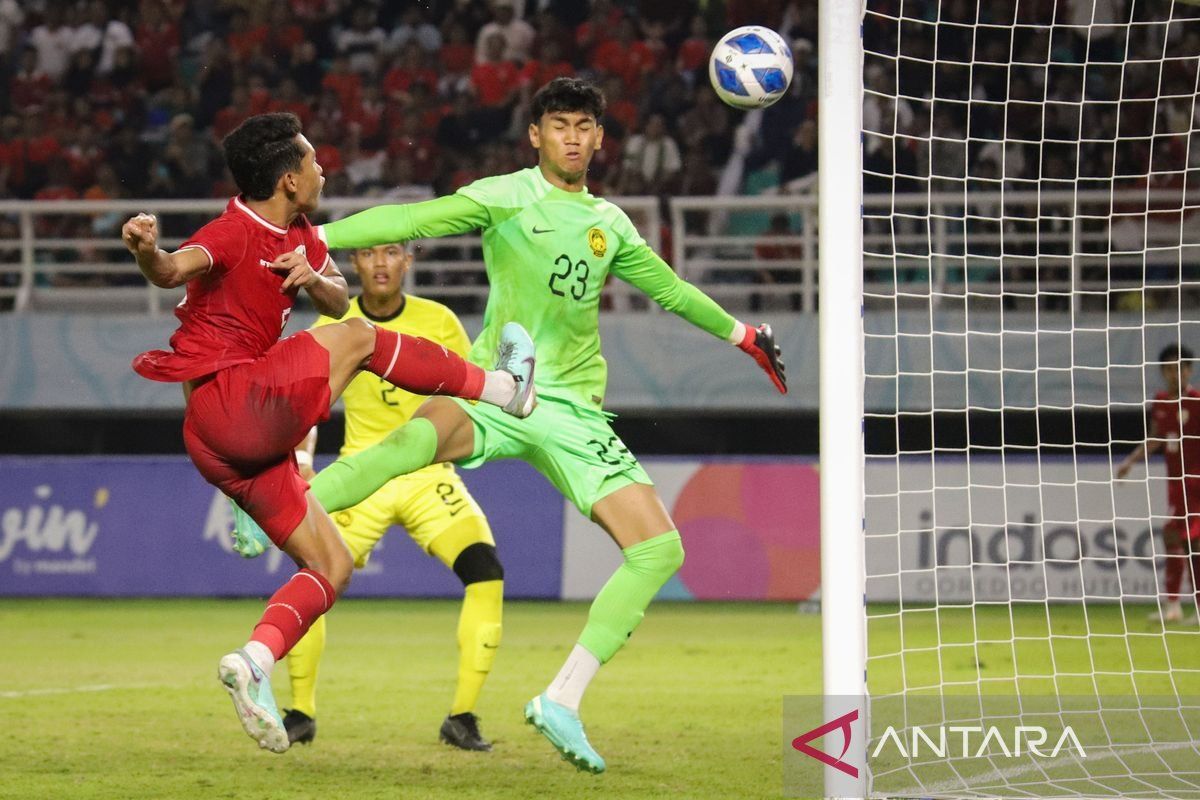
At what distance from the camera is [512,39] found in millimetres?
16062

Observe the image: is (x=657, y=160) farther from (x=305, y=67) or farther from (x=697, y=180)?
(x=305, y=67)

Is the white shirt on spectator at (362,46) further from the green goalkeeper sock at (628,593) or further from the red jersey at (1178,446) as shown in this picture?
the green goalkeeper sock at (628,593)

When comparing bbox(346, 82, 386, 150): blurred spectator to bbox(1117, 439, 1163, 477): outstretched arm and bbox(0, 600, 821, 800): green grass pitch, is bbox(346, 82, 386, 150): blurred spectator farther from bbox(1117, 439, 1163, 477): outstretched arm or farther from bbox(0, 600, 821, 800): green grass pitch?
bbox(1117, 439, 1163, 477): outstretched arm

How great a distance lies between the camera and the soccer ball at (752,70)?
601cm

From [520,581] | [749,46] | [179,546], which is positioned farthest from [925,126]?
[749,46]

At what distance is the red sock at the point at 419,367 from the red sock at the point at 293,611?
70 cm

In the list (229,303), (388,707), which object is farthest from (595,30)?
(229,303)

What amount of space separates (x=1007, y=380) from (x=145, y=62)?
950 centimetres

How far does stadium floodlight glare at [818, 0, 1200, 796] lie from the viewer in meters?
8.27

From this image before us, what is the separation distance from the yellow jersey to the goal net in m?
3.09

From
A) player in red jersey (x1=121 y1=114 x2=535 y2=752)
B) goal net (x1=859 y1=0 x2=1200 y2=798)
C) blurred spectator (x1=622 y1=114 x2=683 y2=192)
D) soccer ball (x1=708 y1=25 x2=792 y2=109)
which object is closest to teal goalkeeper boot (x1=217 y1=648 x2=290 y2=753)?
player in red jersey (x1=121 y1=114 x2=535 y2=752)

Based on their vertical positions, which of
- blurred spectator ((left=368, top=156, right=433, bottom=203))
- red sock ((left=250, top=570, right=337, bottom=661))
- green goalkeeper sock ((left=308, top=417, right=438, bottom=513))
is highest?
blurred spectator ((left=368, top=156, right=433, bottom=203))

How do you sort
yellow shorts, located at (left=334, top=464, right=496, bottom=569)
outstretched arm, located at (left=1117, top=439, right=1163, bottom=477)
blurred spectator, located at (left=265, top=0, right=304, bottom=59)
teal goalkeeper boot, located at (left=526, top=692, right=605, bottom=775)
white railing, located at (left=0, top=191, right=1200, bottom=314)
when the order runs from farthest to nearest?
blurred spectator, located at (left=265, top=0, right=304, bottom=59) → white railing, located at (left=0, top=191, right=1200, bottom=314) → outstretched arm, located at (left=1117, top=439, right=1163, bottom=477) → yellow shorts, located at (left=334, top=464, right=496, bottom=569) → teal goalkeeper boot, located at (left=526, top=692, right=605, bottom=775)

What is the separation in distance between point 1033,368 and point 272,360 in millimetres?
9633
